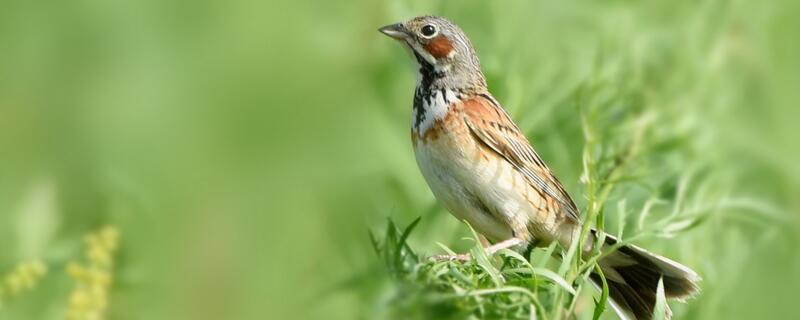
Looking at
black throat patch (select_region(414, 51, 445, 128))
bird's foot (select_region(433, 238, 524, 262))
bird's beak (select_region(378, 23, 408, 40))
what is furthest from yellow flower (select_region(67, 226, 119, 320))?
bird's beak (select_region(378, 23, 408, 40))

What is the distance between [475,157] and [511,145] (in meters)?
0.12

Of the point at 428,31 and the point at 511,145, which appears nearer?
the point at 511,145

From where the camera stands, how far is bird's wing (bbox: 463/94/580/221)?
3801 millimetres

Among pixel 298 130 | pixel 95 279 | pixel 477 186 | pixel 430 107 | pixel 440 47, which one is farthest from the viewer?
pixel 298 130

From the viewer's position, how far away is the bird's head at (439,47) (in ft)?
12.9

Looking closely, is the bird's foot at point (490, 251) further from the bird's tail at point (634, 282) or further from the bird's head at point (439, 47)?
the bird's head at point (439, 47)

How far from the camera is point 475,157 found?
3762 mm

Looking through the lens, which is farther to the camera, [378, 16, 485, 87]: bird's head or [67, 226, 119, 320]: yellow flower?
[378, 16, 485, 87]: bird's head

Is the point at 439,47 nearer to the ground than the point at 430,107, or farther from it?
farther from it

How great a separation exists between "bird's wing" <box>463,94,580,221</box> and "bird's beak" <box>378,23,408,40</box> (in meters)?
0.22

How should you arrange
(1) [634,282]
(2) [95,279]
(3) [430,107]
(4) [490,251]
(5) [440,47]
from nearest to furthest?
(2) [95,279] → (4) [490,251] → (1) [634,282] → (3) [430,107] → (5) [440,47]

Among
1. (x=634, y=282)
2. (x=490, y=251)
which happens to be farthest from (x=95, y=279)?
(x=634, y=282)

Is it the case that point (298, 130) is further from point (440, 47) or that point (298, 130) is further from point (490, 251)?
point (490, 251)

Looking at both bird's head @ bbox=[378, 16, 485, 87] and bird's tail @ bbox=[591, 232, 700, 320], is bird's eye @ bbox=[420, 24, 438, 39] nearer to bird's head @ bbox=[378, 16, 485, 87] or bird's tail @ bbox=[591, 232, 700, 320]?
bird's head @ bbox=[378, 16, 485, 87]
